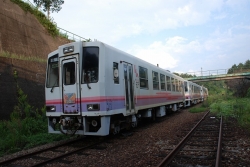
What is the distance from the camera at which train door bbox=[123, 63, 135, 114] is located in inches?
310

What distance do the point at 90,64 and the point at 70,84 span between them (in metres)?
0.92

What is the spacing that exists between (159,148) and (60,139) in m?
3.80

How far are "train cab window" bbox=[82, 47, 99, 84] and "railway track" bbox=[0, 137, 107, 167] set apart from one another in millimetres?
2061

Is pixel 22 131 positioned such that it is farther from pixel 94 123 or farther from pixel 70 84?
pixel 94 123

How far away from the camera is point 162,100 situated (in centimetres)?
1234

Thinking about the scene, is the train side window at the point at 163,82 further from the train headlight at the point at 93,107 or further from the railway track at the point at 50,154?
the train headlight at the point at 93,107

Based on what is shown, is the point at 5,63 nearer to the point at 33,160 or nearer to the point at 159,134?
the point at 33,160

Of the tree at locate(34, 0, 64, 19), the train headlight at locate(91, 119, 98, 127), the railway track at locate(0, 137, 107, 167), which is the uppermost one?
the tree at locate(34, 0, 64, 19)

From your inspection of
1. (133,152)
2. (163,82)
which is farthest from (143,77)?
(133,152)

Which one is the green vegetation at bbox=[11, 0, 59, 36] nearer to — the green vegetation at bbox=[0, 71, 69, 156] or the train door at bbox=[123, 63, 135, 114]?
the green vegetation at bbox=[0, 71, 69, 156]

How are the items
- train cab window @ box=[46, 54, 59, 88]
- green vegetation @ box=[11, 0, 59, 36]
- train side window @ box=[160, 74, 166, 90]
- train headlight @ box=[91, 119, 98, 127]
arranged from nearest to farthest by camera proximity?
train headlight @ box=[91, 119, 98, 127]
train cab window @ box=[46, 54, 59, 88]
train side window @ box=[160, 74, 166, 90]
green vegetation @ box=[11, 0, 59, 36]

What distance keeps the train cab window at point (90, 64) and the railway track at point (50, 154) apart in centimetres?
206

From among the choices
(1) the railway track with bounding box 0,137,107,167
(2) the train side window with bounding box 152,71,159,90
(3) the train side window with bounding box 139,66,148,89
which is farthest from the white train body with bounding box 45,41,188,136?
(2) the train side window with bounding box 152,71,159,90

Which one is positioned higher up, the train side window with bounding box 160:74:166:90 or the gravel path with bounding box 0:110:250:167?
the train side window with bounding box 160:74:166:90
